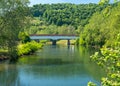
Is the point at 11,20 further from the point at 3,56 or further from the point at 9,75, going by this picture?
A: the point at 3,56

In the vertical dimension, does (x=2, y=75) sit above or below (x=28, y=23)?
below

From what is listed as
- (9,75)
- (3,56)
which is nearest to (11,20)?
(9,75)

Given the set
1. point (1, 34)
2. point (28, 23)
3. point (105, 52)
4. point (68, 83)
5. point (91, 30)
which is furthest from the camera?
point (91, 30)

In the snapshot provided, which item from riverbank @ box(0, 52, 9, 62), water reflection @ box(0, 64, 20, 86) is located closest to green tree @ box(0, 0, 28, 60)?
water reflection @ box(0, 64, 20, 86)

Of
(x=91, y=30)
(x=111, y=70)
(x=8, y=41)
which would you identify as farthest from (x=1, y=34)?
(x=91, y=30)

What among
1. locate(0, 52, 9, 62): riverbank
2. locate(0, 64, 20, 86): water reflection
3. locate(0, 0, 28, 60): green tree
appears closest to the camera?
locate(0, 64, 20, 86): water reflection

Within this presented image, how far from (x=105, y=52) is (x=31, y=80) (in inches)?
1011

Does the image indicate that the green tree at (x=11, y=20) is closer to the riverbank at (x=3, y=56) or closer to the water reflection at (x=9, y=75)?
the water reflection at (x=9, y=75)

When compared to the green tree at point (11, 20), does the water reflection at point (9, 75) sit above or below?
below

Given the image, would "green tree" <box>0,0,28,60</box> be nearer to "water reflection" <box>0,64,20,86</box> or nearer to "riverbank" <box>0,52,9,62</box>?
"water reflection" <box>0,64,20,86</box>

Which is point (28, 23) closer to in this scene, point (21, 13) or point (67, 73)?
point (21, 13)

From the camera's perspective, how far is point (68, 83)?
30.9 meters

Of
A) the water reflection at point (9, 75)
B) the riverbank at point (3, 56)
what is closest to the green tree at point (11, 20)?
the water reflection at point (9, 75)

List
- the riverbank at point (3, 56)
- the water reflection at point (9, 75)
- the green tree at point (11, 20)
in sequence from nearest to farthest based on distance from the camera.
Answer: the water reflection at point (9, 75) → the green tree at point (11, 20) → the riverbank at point (3, 56)
